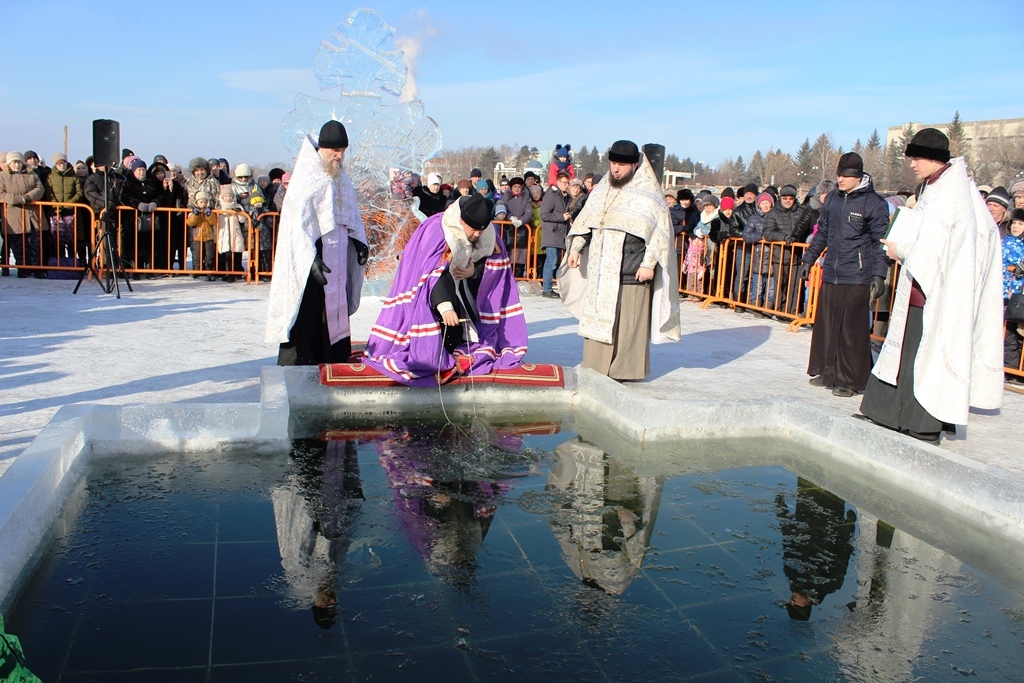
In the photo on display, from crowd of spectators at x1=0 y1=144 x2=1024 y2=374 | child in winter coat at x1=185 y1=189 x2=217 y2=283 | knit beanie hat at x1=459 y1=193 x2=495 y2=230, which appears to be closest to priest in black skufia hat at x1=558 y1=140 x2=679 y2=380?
knit beanie hat at x1=459 y1=193 x2=495 y2=230

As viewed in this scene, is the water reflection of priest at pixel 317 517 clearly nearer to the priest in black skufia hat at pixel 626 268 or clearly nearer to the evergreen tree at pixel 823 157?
the priest in black skufia hat at pixel 626 268

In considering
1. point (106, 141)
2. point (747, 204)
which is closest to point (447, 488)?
point (106, 141)

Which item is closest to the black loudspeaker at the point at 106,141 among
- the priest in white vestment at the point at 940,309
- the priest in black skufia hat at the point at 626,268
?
the priest in black skufia hat at the point at 626,268

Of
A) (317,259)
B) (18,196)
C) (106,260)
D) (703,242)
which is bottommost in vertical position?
(106,260)

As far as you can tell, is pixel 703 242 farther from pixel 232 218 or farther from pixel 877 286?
pixel 232 218

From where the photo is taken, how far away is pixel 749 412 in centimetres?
611

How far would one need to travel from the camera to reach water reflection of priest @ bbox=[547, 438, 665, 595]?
3924mm

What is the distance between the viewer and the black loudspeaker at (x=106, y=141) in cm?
1028

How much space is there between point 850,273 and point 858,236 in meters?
0.30

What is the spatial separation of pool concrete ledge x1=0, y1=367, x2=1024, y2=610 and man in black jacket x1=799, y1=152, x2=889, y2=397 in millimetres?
1480

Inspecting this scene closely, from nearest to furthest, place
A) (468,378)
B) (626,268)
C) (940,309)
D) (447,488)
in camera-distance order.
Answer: (447,488)
(940,309)
(468,378)
(626,268)

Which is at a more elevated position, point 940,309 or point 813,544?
point 940,309

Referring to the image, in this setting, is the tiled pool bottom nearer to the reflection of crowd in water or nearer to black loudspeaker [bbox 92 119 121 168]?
the reflection of crowd in water

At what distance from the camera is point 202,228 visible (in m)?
12.7
